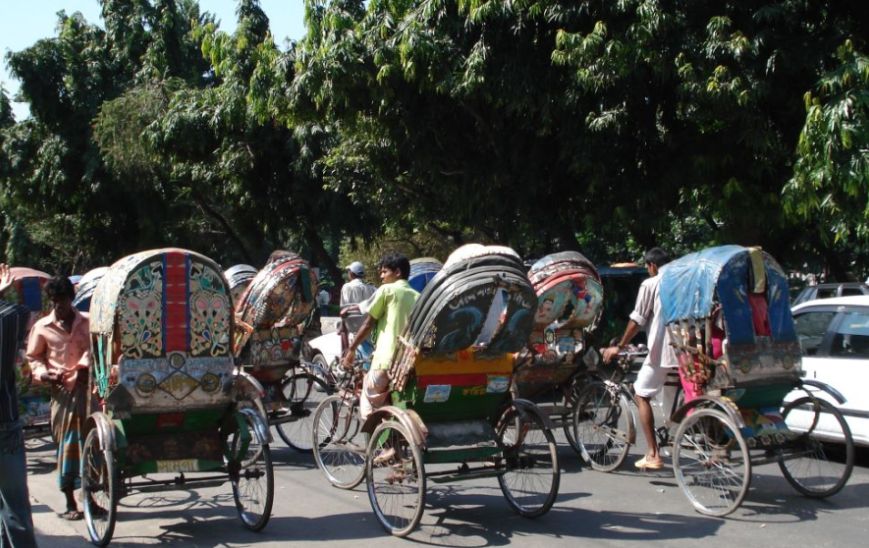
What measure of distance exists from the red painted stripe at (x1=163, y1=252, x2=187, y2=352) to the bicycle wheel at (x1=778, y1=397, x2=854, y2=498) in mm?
4518

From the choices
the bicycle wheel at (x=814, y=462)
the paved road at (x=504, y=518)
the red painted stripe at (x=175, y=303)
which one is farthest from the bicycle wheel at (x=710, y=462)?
the red painted stripe at (x=175, y=303)

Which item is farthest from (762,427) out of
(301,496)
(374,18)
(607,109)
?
(374,18)

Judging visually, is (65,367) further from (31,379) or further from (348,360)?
(31,379)

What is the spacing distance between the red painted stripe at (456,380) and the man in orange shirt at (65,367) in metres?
2.54

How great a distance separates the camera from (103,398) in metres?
6.75

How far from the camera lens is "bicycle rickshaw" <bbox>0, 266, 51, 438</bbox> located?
944 cm

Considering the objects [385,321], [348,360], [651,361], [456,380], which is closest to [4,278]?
[385,321]

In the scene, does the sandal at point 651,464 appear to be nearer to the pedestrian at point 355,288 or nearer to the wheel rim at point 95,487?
the wheel rim at point 95,487

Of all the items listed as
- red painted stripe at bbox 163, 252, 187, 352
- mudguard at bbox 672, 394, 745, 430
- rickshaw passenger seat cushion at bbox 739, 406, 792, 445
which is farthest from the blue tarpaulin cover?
red painted stripe at bbox 163, 252, 187, 352

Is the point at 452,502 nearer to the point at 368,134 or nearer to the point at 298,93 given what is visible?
the point at 298,93

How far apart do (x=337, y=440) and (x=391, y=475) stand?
4.93ft

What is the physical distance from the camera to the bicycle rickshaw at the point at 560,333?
9.13 m

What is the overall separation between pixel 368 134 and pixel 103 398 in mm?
11322

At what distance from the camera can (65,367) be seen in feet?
23.8
